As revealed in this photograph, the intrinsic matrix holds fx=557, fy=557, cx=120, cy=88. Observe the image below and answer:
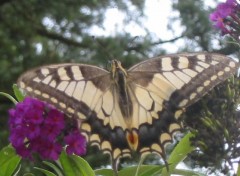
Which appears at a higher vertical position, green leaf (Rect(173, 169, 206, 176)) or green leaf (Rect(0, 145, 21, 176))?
green leaf (Rect(0, 145, 21, 176))

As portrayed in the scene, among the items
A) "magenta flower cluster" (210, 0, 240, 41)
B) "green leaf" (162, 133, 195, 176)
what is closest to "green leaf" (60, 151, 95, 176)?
"green leaf" (162, 133, 195, 176)

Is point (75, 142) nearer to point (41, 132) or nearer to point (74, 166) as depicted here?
point (41, 132)

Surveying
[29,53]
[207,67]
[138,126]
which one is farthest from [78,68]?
[29,53]

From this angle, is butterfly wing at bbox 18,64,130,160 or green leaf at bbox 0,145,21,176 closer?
butterfly wing at bbox 18,64,130,160

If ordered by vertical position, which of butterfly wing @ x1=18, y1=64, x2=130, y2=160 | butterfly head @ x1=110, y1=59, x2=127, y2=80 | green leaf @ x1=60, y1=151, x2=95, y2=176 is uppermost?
butterfly head @ x1=110, y1=59, x2=127, y2=80

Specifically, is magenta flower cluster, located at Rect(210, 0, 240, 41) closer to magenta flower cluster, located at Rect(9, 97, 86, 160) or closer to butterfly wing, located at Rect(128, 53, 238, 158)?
butterfly wing, located at Rect(128, 53, 238, 158)

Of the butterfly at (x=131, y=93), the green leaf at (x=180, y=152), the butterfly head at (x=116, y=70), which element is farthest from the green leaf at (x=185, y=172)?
the butterfly head at (x=116, y=70)

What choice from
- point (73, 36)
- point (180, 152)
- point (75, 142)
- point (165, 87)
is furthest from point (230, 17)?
point (73, 36)

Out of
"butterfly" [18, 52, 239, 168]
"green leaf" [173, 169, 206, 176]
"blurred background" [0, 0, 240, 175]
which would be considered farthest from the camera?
"blurred background" [0, 0, 240, 175]
